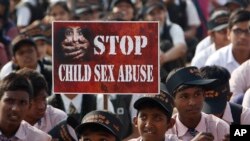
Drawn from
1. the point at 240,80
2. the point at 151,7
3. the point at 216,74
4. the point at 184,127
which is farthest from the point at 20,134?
the point at 151,7

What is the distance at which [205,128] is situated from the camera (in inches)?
413

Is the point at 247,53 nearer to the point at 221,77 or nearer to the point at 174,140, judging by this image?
the point at 221,77

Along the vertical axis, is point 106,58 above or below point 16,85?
above

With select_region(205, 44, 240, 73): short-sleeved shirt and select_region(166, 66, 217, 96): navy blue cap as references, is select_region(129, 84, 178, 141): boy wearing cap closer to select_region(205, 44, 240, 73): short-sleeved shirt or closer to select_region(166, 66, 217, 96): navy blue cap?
select_region(166, 66, 217, 96): navy blue cap

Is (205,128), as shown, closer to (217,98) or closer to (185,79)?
(185,79)

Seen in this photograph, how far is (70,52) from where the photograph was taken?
1089 cm

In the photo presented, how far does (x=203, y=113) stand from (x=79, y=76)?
39.6 inches

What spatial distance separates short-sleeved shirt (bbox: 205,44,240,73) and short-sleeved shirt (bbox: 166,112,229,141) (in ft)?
12.5

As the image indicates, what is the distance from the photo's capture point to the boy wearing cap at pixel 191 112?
10406mm

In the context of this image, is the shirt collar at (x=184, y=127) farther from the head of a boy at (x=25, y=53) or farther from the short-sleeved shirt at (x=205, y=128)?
the head of a boy at (x=25, y=53)

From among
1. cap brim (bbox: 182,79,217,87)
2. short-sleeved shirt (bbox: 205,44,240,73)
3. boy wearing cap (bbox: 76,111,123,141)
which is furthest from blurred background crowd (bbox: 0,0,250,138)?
boy wearing cap (bbox: 76,111,123,141)

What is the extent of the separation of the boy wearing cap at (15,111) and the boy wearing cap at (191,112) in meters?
1.08

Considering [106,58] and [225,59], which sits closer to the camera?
[106,58]

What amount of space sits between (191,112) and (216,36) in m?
5.68
